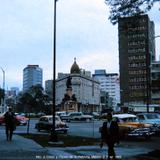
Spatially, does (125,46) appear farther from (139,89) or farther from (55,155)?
(55,155)

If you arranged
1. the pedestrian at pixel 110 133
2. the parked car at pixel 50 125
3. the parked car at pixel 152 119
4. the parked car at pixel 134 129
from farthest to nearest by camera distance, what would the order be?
the parked car at pixel 50 125 → the parked car at pixel 152 119 → the parked car at pixel 134 129 → the pedestrian at pixel 110 133

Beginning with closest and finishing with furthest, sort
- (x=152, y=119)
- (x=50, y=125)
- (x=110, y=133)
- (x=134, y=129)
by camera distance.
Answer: (x=110, y=133) < (x=134, y=129) < (x=152, y=119) < (x=50, y=125)

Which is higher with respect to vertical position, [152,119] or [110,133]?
[152,119]

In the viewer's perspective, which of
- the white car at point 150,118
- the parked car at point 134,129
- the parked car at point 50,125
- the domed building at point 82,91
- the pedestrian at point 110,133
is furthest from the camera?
the domed building at point 82,91

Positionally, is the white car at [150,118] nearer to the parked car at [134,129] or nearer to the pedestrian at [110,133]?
the parked car at [134,129]

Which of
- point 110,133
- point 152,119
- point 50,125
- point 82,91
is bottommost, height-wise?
point 110,133

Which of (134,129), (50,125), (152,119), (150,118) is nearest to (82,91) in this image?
(50,125)

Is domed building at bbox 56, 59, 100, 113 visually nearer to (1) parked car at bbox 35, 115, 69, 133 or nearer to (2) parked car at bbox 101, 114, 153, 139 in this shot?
(1) parked car at bbox 35, 115, 69, 133

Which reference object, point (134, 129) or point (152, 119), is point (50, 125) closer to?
point (152, 119)

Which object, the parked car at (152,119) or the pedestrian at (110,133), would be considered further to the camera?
the parked car at (152,119)

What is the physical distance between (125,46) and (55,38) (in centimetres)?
14343

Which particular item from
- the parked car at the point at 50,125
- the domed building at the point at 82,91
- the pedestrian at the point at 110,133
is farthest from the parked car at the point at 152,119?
the domed building at the point at 82,91

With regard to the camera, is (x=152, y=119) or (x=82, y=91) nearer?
(x=152, y=119)

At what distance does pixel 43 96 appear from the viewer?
131750 mm
